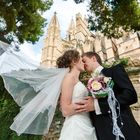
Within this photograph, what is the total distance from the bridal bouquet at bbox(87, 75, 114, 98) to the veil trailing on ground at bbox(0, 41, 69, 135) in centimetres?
47

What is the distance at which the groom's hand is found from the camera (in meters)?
2.83

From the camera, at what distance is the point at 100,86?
9.34 feet

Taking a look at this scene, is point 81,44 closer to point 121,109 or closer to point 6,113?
point 6,113

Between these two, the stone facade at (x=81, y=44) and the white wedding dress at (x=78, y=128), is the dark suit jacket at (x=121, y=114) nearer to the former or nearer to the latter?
the white wedding dress at (x=78, y=128)

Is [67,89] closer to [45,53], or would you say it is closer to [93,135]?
[93,135]

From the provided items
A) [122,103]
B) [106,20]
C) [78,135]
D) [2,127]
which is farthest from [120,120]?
[106,20]

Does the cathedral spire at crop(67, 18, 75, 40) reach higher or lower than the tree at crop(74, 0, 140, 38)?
higher

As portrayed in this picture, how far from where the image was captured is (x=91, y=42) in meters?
47.7

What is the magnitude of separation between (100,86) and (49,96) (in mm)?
667

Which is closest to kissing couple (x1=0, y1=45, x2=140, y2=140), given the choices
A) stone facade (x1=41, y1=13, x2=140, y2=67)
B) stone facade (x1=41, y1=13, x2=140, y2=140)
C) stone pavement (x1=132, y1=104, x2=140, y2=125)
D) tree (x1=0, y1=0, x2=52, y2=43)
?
stone pavement (x1=132, y1=104, x2=140, y2=125)

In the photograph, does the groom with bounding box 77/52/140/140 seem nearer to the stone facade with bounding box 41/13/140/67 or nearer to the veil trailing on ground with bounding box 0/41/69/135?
the veil trailing on ground with bounding box 0/41/69/135

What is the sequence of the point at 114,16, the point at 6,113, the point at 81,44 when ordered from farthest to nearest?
1. the point at 81,44
2. the point at 114,16
3. the point at 6,113

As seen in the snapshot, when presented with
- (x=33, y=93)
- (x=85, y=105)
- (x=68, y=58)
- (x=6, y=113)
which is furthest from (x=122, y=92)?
(x=6, y=113)

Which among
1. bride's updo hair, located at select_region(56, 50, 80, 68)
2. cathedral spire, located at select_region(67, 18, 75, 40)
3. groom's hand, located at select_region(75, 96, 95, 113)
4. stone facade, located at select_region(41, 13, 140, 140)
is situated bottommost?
groom's hand, located at select_region(75, 96, 95, 113)
